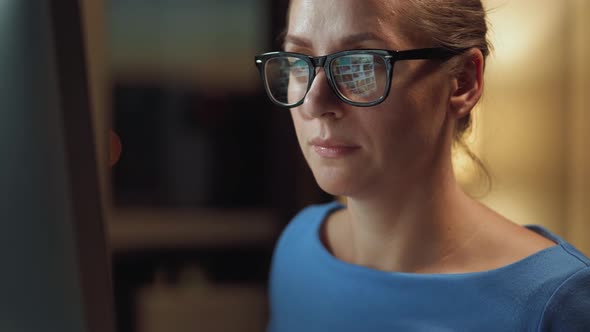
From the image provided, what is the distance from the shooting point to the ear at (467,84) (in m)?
0.77

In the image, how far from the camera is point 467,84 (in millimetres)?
789

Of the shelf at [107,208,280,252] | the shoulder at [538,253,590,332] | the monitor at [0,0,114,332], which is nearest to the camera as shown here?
the monitor at [0,0,114,332]

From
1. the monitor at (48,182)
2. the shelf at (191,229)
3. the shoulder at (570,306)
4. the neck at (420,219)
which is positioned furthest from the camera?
the shelf at (191,229)

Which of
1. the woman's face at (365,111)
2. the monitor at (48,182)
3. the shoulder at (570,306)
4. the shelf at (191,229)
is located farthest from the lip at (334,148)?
the shelf at (191,229)

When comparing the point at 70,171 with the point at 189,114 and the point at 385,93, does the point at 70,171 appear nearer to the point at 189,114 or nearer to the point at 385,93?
the point at 385,93

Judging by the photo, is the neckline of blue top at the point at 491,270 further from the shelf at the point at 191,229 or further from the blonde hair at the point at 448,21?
the shelf at the point at 191,229

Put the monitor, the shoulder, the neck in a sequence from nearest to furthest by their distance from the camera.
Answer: the monitor → the shoulder → the neck

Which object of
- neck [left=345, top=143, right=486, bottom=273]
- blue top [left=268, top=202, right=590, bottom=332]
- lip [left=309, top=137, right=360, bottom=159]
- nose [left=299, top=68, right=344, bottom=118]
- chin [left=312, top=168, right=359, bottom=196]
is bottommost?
blue top [left=268, top=202, right=590, bottom=332]

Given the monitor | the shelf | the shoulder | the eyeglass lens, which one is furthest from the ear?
the shelf

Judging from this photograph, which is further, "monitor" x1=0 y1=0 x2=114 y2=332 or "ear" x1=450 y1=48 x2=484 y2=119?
"ear" x1=450 y1=48 x2=484 y2=119

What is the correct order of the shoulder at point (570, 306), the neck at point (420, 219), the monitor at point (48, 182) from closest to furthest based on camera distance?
the monitor at point (48, 182)
the shoulder at point (570, 306)
the neck at point (420, 219)

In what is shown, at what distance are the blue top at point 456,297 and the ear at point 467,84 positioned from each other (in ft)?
0.64

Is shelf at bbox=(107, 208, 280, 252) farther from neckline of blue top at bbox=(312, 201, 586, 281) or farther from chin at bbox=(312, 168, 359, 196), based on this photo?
chin at bbox=(312, 168, 359, 196)

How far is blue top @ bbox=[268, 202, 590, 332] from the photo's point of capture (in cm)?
70
